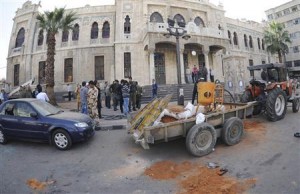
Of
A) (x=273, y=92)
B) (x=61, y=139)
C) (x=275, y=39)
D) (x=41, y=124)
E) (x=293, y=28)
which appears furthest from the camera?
(x=293, y=28)

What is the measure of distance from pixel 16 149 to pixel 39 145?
656 millimetres

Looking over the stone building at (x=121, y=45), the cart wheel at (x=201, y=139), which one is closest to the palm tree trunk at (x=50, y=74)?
the stone building at (x=121, y=45)

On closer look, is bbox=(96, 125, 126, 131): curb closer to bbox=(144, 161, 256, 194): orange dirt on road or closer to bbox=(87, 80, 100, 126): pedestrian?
bbox=(87, 80, 100, 126): pedestrian

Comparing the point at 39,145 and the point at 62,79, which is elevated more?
Result: the point at 62,79

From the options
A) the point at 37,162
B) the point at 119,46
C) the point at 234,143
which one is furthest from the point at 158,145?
the point at 119,46

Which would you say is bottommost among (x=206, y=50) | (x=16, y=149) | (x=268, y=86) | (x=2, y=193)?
(x=2, y=193)

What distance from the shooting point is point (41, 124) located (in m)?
7.03

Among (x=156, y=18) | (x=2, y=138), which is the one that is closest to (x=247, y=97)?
(x=2, y=138)

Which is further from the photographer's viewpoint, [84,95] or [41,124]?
[84,95]

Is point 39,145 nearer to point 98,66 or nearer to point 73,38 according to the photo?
point 98,66

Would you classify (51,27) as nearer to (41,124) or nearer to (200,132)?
(41,124)

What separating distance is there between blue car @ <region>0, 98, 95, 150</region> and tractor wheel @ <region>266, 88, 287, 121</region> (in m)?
6.14

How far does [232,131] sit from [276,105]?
3066 mm

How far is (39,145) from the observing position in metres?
7.52
